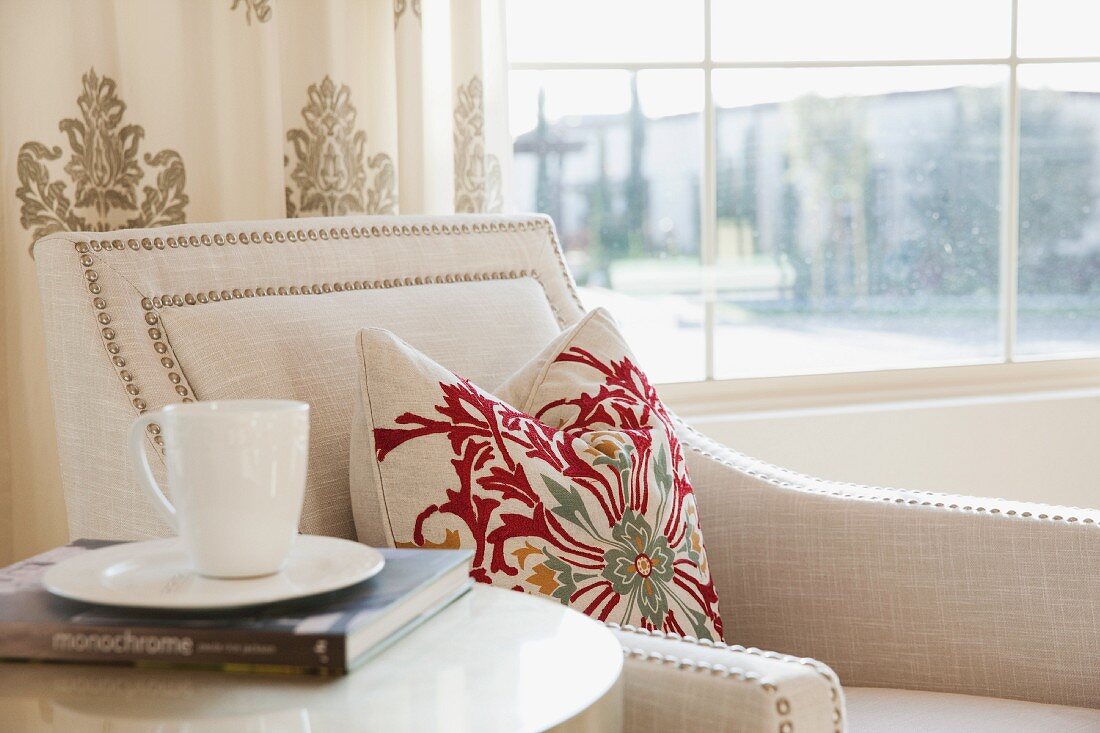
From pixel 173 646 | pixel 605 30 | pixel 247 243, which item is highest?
pixel 605 30

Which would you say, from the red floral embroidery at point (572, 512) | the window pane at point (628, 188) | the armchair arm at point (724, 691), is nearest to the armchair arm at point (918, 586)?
the red floral embroidery at point (572, 512)

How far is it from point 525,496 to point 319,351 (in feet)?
0.92

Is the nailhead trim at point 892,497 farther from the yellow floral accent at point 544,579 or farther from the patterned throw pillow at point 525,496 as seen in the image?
the yellow floral accent at point 544,579

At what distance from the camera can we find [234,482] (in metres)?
0.67

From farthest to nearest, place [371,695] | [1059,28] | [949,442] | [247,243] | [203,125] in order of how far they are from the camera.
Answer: [1059,28] → [949,442] → [203,125] → [247,243] → [371,695]

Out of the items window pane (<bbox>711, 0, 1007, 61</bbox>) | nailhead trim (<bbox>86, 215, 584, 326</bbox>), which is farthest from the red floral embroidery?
window pane (<bbox>711, 0, 1007, 61</bbox>)

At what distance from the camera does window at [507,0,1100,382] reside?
2277 millimetres

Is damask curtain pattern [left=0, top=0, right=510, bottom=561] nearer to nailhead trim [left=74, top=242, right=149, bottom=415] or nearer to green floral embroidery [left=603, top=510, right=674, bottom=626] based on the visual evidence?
nailhead trim [left=74, top=242, right=149, bottom=415]

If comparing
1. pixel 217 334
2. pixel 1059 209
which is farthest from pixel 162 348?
pixel 1059 209

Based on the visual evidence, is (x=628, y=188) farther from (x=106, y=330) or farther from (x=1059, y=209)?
(x=106, y=330)

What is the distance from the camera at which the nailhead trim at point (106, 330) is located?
108 centimetres

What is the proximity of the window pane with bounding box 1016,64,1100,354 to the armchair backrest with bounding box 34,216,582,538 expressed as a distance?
170cm

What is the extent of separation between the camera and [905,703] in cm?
112

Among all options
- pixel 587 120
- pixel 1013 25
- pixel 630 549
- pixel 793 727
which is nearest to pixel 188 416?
pixel 793 727
